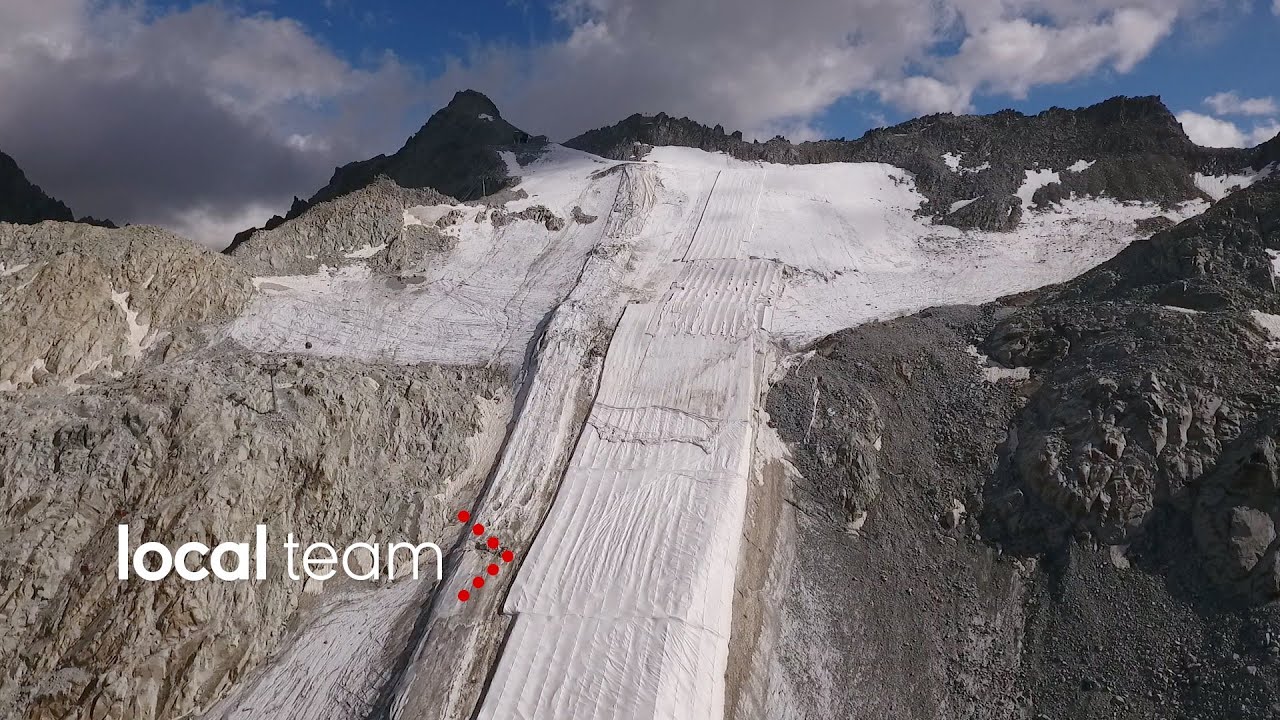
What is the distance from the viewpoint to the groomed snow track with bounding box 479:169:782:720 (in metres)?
13.5

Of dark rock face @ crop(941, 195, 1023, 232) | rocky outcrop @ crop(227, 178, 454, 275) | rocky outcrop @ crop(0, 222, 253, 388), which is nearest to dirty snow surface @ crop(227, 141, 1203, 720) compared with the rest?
dark rock face @ crop(941, 195, 1023, 232)


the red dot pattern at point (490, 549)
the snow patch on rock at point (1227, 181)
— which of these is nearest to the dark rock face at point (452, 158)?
the red dot pattern at point (490, 549)

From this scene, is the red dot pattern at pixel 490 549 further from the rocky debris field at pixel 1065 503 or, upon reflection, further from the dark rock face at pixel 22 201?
the dark rock face at pixel 22 201

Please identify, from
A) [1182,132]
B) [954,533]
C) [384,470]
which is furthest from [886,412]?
[1182,132]

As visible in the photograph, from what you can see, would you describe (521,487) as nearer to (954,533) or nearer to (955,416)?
(954,533)

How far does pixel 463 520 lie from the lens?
1803cm

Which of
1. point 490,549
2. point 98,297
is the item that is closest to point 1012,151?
point 490,549

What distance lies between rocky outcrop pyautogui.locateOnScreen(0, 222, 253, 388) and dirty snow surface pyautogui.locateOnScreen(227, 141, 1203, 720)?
1826 millimetres

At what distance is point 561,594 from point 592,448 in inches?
192

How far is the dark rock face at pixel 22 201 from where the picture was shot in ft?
111

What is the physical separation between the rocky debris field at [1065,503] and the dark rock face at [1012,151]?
1326 cm

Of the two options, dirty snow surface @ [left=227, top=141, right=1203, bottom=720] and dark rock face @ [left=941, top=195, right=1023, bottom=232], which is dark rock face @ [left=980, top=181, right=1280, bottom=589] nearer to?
dirty snow surface @ [left=227, top=141, right=1203, bottom=720]

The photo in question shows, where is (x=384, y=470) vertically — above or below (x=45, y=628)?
above

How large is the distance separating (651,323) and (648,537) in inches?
371
